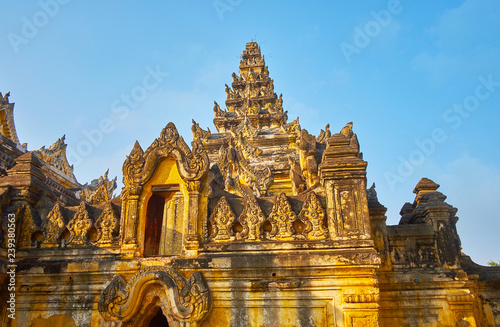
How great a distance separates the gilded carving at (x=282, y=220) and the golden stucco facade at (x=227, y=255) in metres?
0.02

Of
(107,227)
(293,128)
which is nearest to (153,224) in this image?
(107,227)

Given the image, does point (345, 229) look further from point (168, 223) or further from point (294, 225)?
point (168, 223)

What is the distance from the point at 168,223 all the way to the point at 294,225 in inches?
145

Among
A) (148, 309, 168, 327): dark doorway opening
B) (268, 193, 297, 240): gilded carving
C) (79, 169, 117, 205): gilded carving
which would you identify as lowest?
(148, 309, 168, 327): dark doorway opening

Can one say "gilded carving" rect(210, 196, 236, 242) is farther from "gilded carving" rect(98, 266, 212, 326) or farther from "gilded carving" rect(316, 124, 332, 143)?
"gilded carving" rect(316, 124, 332, 143)

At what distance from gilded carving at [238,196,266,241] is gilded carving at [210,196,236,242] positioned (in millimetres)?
242

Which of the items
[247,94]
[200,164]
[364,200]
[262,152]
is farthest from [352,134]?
[247,94]

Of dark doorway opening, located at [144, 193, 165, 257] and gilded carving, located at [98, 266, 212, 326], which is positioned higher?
dark doorway opening, located at [144, 193, 165, 257]

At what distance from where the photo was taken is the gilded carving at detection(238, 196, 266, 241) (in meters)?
8.57

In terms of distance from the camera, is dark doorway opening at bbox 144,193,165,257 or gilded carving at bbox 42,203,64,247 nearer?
gilded carving at bbox 42,203,64,247

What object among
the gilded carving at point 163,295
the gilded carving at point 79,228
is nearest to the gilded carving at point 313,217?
the gilded carving at point 163,295

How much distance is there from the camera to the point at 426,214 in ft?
31.5

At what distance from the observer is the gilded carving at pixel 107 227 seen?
30.2 ft

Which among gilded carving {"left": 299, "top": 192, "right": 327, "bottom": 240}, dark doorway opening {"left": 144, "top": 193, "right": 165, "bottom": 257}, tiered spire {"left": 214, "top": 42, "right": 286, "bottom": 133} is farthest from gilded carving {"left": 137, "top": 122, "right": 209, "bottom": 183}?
tiered spire {"left": 214, "top": 42, "right": 286, "bottom": 133}
